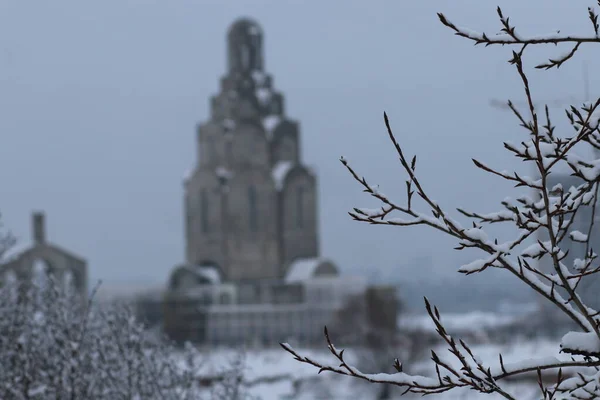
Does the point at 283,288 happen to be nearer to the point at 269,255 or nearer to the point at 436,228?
the point at 269,255

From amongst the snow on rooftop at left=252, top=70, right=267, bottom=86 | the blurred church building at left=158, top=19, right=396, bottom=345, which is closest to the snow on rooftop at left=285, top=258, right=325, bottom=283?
the blurred church building at left=158, top=19, right=396, bottom=345

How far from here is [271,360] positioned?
50375mm

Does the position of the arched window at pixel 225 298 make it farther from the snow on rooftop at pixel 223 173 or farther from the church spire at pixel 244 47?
the church spire at pixel 244 47

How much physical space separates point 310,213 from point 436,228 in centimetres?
6475

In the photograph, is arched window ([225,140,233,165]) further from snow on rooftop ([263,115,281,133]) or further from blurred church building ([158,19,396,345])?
snow on rooftop ([263,115,281,133])

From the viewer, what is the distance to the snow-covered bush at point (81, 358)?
9625 mm

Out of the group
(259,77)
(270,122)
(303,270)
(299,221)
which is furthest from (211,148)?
(303,270)

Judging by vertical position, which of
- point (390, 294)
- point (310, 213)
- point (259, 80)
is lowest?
point (390, 294)

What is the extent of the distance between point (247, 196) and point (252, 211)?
1.01 metres

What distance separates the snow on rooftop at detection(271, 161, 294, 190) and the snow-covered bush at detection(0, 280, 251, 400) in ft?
186

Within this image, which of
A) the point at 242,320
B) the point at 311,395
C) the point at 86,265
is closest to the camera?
the point at 311,395

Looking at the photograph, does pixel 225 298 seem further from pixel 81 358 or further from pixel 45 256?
pixel 81 358

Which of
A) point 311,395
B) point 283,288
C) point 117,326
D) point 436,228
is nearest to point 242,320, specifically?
point 283,288

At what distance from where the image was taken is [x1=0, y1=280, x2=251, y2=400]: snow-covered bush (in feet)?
31.6
